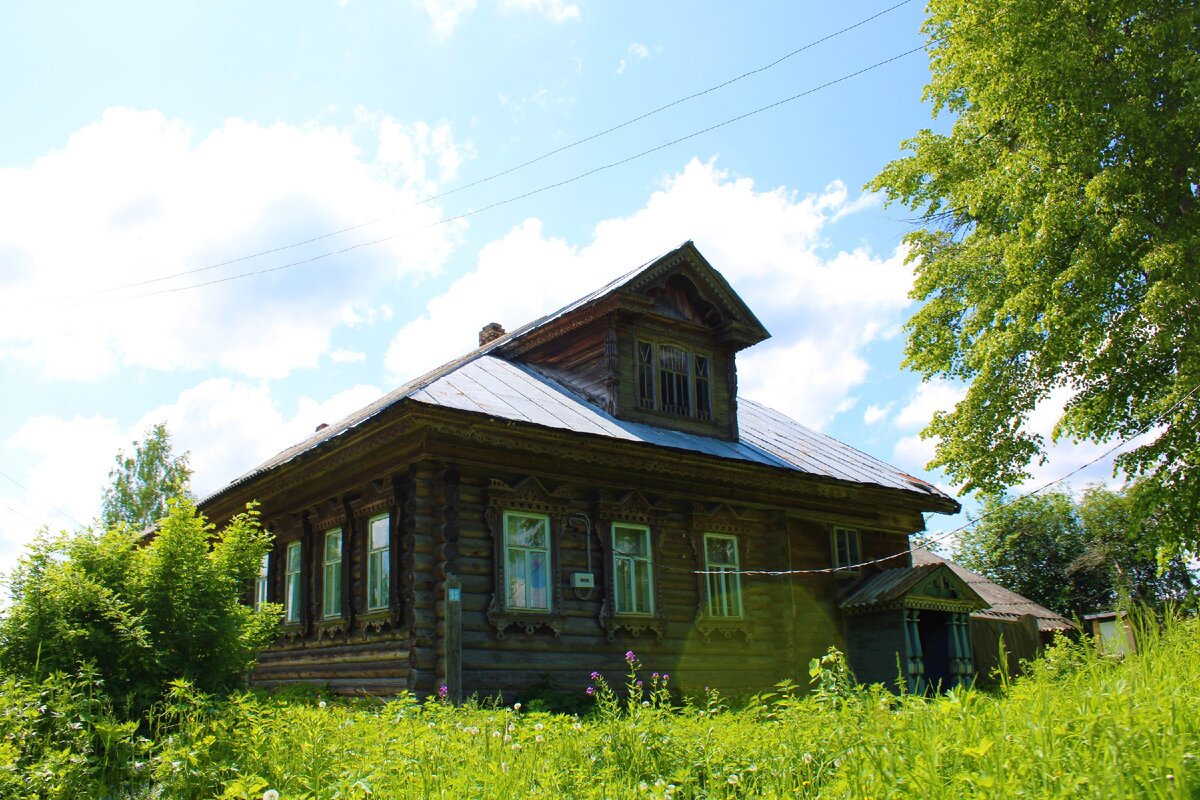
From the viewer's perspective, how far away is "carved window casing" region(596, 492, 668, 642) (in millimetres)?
12945

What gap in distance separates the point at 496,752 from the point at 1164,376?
42.8 ft

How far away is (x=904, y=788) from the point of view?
4418 mm

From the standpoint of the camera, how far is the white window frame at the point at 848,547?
16.2 meters

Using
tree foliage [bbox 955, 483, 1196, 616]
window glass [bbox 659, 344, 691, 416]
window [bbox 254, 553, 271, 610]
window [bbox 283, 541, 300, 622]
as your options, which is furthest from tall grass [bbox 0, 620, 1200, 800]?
tree foliage [bbox 955, 483, 1196, 616]

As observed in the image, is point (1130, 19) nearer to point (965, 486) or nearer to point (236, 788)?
point (965, 486)

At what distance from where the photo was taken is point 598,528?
13.1m

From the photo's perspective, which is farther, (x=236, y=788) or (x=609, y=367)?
(x=609, y=367)

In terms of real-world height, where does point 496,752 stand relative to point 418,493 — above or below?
below

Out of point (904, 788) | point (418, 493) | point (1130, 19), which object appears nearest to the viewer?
point (904, 788)

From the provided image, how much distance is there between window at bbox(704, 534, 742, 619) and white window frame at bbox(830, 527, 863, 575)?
2335mm

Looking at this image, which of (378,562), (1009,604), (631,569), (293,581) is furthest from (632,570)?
(1009,604)

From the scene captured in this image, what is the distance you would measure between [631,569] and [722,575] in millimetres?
1795

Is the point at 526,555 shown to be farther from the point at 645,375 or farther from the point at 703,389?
the point at 703,389

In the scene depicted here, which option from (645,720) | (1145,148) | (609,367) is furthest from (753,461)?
(645,720)
